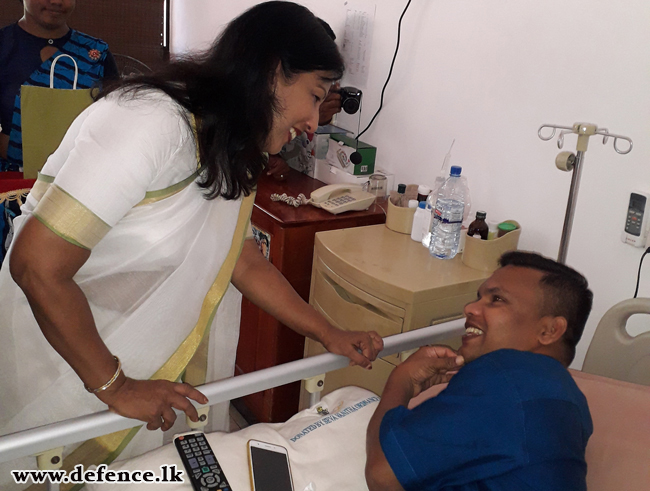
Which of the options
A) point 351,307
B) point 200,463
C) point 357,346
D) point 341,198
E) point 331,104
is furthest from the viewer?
point 331,104

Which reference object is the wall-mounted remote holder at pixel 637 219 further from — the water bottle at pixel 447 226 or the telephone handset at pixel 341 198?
Answer: the telephone handset at pixel 341 198

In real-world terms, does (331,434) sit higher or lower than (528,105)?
lower

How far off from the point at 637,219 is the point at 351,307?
2.66 feet

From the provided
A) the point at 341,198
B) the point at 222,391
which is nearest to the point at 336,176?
the point at 341,198

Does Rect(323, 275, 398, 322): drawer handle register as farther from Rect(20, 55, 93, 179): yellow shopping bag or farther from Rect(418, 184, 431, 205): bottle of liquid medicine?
Rect(20, 55, 93, 179): yellow shopping bag

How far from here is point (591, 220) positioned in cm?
171

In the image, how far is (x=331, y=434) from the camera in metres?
1.19

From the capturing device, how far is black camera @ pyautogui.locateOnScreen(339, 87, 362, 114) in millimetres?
2426

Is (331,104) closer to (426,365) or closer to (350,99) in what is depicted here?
(350,99)

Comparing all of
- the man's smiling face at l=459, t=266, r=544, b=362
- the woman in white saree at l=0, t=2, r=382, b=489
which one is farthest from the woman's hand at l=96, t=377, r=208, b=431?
the man's smiling face at l=459, t=266, r=544, b=362

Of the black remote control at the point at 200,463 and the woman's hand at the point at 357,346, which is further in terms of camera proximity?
the woman's hand at the point at 357,346

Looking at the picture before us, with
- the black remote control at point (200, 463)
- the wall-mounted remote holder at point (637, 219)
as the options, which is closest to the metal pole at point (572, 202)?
Answer: the wall-mounted remote holder at point (637, 219)

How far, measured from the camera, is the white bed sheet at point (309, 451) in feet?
3.50

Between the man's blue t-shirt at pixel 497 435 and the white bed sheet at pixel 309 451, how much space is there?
0.62 ft
